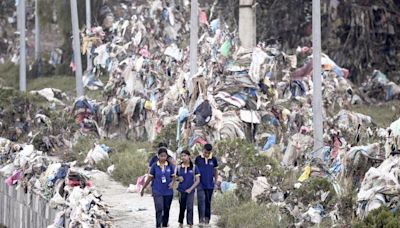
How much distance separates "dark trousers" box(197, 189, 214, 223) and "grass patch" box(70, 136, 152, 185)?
5.85 meters

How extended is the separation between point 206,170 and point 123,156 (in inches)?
333

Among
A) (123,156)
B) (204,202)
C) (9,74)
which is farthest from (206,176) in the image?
(9,74)

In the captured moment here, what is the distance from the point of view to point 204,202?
17781mm

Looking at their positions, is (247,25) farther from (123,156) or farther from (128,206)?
(128,206)

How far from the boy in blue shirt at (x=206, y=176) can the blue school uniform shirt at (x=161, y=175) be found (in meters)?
0.51

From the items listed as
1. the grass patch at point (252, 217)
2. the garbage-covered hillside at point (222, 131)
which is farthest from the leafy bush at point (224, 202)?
the grass patch at point (252, 217)

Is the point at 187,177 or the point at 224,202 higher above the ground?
the point at 187,177

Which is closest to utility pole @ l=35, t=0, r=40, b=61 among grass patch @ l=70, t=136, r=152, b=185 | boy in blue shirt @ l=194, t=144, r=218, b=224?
grass patch @ l=70, t=136, r=152, b=185

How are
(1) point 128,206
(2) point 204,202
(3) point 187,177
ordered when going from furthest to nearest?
(1) point 128,206 < (2) point 204,202 < (3) point 187,177

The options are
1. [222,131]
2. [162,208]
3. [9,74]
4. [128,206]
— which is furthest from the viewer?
[9,74]

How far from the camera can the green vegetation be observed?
13219 millimetres

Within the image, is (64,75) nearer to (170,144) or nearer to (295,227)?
(170,144)

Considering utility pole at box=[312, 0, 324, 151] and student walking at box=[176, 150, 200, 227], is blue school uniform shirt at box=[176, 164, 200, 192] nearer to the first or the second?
student walking at box=[176, 150, 200, 227]

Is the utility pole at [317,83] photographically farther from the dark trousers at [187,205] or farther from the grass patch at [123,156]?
the grass patch at [123,156]
